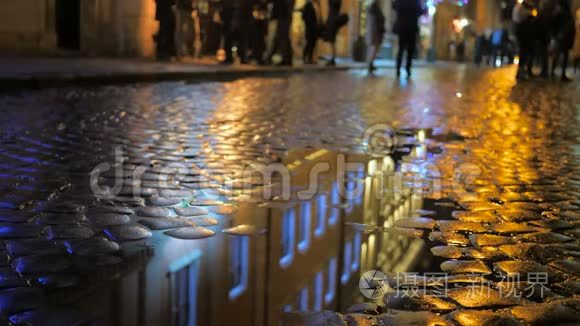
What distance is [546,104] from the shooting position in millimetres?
10398

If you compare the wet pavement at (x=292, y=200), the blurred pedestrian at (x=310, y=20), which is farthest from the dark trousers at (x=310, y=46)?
the wet pavement at (x=292, y=200)

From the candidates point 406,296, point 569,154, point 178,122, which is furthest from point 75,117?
point 406,296

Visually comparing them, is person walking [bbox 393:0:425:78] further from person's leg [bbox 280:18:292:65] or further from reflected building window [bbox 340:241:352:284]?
reflected building window [bbox 340:241:352:284]

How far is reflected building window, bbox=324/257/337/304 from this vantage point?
209cm

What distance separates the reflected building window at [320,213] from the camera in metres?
2.86

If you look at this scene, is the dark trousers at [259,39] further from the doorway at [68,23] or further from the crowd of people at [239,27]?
the doorway at [68,23]

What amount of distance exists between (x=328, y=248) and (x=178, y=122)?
4345 millimetres

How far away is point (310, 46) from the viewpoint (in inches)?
879

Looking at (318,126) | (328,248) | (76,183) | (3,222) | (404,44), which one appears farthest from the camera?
(404,44)

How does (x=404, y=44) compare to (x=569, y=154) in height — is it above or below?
above

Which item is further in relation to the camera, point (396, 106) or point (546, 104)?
point (546, 104)

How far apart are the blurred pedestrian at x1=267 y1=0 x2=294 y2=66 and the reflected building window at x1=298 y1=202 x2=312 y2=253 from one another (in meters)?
16.6

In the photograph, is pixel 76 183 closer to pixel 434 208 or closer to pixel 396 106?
pixel 434 208

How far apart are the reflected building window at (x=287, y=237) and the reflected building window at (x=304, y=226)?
0.10ft
